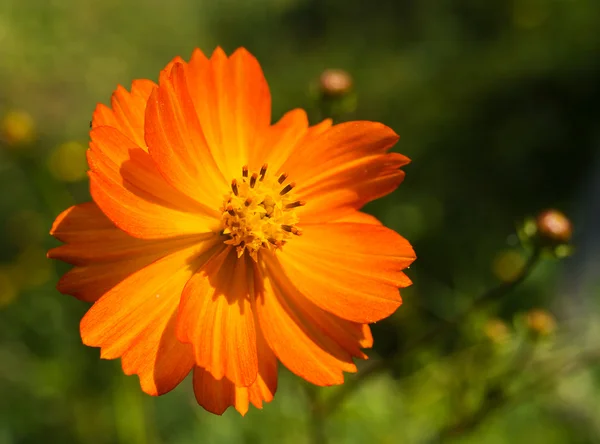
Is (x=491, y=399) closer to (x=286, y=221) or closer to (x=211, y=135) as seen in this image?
(x=286, y=221)

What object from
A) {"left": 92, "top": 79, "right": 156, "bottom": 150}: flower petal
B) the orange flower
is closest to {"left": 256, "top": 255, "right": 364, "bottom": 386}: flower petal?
the orange flower

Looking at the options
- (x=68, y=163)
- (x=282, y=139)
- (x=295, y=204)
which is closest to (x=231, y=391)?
(x=295, y=204)

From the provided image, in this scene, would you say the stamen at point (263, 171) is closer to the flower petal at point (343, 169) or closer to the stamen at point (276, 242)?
the flower petal at point (343, 169)

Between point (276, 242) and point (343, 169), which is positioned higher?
point (343, 169)

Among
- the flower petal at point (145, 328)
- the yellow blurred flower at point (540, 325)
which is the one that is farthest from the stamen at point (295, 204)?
the yellow blurred flower at point (540, 325)

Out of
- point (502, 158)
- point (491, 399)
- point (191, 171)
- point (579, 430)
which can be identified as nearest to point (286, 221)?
point (191, 171)

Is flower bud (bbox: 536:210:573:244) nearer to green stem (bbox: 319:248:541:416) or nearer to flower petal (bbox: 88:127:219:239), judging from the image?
green stem (bbox: 319:248:541:416)

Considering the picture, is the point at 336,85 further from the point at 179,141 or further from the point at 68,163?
the point at 68,163
